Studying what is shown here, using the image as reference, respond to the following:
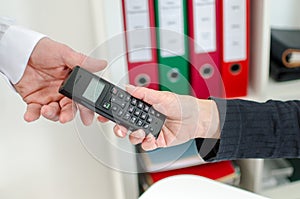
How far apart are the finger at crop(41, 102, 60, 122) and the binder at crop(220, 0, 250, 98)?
1.62 feet

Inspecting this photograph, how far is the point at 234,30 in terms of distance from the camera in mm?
1207

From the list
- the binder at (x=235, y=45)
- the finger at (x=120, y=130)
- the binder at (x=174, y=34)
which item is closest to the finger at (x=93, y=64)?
the finger at (x=120, y=130)

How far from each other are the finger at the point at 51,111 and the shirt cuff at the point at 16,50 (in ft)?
0.41

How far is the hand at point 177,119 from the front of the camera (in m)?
0.82

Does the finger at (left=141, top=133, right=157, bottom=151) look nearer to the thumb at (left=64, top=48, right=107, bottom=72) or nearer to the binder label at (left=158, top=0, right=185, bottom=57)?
the thumb at (left=64, top=48, right=107, bottom=72)

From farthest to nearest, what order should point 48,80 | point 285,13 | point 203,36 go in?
→ point 285,13 < point 203,36 < point 48,80

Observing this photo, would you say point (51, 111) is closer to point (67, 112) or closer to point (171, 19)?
point (67, 112)

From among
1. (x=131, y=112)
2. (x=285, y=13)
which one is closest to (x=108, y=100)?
(x=131, y=112)

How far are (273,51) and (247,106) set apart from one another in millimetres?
449

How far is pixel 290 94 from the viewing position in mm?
1288

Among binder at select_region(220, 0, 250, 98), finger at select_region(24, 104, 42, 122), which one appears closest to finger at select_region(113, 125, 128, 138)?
finger at select_region(24, 104, 42, 122)

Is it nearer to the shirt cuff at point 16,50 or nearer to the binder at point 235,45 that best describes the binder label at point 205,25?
the binder at point 235,45

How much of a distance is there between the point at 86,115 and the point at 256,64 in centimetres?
59

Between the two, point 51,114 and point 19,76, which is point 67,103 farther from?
point 19,76
